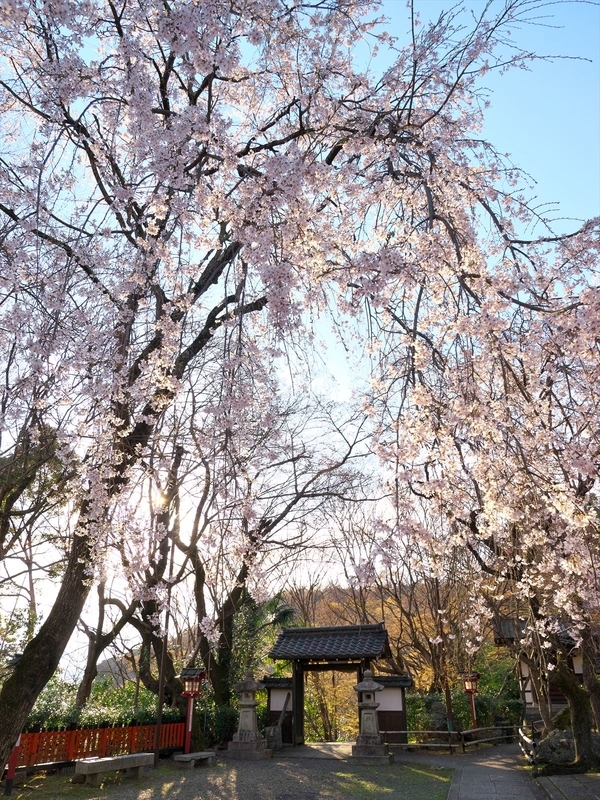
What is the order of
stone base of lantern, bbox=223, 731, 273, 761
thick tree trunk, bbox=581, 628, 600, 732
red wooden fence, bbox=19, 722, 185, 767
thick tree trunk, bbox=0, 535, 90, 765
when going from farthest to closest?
stone base of lantern, bbox=223, 731, 273, 761 → red wooden fence, bbox=19, 722, 185, 767 → thick tree trunk, bbox=581, 628, 600, 732 → thick tree trunk, bbox=0, 535, 90, 765

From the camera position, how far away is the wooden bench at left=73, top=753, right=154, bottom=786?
27.8 feet

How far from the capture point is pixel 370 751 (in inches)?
462

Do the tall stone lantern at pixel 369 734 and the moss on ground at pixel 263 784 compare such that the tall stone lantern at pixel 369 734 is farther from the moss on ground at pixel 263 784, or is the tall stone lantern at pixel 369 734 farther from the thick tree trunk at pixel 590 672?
the thick tree trunk at pixel 590 672

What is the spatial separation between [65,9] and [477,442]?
3.96 metres

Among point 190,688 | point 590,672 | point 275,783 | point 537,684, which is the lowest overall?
point 275,783

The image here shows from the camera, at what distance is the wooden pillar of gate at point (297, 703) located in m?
13.9

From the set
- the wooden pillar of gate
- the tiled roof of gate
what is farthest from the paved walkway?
the tiled roof of gate

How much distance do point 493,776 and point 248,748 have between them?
5013 millimetres

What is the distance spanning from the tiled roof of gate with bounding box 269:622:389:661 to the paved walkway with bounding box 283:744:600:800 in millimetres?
1947

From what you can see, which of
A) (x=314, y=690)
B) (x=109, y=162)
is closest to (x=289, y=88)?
(x=109, y=162)

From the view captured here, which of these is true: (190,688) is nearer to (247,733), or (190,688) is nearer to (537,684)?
(247,733)

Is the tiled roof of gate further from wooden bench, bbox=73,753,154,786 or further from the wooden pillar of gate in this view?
wooden bench, bbox=73,753,154,786

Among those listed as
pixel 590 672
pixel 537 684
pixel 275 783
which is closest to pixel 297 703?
pixel 275 783

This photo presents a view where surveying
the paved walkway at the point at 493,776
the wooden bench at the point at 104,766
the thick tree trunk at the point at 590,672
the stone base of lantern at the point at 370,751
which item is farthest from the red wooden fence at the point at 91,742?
the thick tree trunk at the point at 590,672
